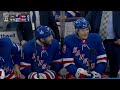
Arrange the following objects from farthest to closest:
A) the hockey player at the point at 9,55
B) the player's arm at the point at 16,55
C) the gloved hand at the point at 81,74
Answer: the player's arm at the point at 16,55 → the hockey player at the point at 9,55 → the gloved hand at the point at 81,74

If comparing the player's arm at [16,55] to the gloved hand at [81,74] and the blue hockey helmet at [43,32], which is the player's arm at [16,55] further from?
the gloved hand at [81,74]

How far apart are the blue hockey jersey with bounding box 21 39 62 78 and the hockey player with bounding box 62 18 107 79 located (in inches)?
2.9

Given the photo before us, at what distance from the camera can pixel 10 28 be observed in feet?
8.71

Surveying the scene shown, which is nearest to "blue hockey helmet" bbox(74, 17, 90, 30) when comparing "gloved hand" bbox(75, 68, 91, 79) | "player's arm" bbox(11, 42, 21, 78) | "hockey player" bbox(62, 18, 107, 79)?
"hockey player" bbox(62, 18, 107, 79)

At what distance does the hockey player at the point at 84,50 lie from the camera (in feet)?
7.88

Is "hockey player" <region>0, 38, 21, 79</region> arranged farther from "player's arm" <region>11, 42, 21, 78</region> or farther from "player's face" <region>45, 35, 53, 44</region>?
"player's face" <region>45, 35, 53, 44</region>

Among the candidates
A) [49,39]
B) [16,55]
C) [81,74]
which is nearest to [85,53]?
[49,39]

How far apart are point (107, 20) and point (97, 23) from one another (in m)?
0.10

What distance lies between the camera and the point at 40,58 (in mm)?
2463

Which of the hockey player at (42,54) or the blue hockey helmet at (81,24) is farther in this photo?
the blue hockey helmet at (81,24)

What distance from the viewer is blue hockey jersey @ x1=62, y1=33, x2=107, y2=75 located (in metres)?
2.40

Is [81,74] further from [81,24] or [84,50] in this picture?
[81,24]

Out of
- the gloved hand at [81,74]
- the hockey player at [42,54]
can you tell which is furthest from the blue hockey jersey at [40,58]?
the gloved hand at [81,74]

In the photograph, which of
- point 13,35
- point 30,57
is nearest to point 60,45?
point 30,57
